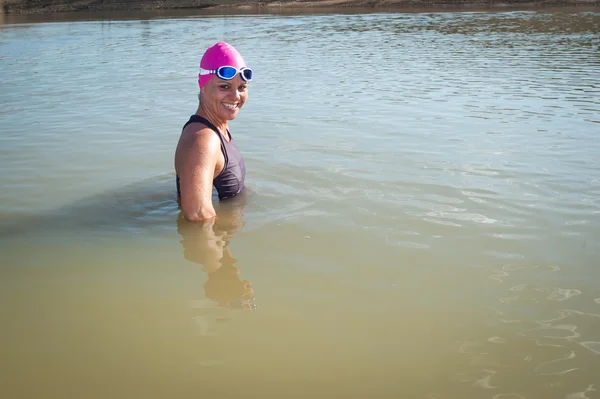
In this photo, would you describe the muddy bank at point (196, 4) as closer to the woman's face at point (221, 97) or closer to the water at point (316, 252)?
the water at point (316, 252)

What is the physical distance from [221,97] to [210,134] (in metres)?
0.36

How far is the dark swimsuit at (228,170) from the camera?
5.12 m

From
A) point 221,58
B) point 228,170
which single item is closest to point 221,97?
point 221,58

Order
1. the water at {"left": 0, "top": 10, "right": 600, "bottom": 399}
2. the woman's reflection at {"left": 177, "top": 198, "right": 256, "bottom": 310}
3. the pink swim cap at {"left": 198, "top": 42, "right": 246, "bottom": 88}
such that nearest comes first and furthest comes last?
1. the water at {"left": 0, "top": 10, "right": 600, "bottom": 399}
2. the woman's reflection at {"left": 177, "top": 198, "right": 256, "bottom": 310}
3. the pink swim cap at {"left": 198, "top": 42, "right": 246, "bottom": 88}

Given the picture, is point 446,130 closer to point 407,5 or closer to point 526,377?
point 526,377

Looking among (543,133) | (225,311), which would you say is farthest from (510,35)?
(225,311)

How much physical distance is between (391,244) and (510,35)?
20.1m

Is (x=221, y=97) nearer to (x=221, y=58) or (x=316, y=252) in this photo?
(x=221, y=58)

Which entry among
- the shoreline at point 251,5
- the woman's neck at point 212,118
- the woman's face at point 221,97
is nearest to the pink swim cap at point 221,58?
the woman's face at point 221,97

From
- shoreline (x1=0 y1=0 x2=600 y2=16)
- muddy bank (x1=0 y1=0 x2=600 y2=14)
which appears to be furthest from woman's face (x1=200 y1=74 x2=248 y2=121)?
muddy bank (x1=0 y1=0 x2=600 y2=14)

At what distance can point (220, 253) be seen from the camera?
4.80 meters

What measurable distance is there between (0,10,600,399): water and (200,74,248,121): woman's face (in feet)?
2.92

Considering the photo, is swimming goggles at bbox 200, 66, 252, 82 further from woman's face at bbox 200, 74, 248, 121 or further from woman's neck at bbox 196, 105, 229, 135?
woman's neck at bbox 196, 105, 229, 135

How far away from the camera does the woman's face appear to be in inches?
203
